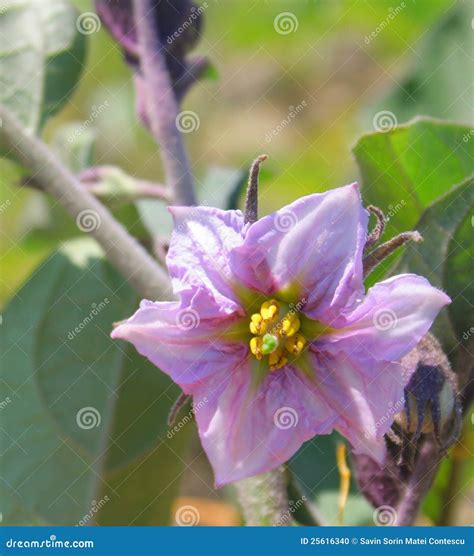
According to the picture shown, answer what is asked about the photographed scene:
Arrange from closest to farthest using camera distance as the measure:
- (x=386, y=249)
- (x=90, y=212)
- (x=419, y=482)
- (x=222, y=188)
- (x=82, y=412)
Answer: (x=386, y=249)
(x=419, y=482)
(x=90, y=212)
(x=82, y=412)
(x=222, y=188)

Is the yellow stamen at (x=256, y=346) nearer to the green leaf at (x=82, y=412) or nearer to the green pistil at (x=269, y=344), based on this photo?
the green pistil at (x=269, y=344)

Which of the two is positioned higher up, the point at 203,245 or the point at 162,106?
the point at 162,106

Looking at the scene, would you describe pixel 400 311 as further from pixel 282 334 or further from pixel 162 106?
pixel 162 106

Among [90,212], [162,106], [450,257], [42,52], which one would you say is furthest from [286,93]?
[450,257]

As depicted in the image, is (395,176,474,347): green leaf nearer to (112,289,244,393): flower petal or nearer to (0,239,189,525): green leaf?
(112,289,244,393): flower petal

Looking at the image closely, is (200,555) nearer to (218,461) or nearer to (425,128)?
(218,461)

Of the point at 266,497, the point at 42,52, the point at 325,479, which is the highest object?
the point at 42,52

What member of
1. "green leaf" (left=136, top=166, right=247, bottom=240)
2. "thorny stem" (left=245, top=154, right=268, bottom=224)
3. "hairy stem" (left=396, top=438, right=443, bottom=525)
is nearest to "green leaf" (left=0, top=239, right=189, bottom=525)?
"green leaf" (left=136, top=166, right=247, bottom=240)
